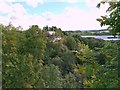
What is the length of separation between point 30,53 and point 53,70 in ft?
5.33

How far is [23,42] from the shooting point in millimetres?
16578

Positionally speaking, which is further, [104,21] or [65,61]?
[65,61]

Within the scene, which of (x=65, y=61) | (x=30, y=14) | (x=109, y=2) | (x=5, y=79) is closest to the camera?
(x=109, y=2)

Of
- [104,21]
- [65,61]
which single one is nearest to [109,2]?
[104,21]

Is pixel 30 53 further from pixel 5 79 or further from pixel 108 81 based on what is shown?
pixel 108 81

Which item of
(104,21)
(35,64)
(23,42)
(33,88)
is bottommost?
(33,88)

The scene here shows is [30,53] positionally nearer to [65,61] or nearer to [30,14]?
[65,61]

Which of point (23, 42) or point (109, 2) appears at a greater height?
point (109, 2)

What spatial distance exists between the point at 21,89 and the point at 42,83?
120cm

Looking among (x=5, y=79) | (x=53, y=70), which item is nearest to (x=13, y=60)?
(x=5, y=79)

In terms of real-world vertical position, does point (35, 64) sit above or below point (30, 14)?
below

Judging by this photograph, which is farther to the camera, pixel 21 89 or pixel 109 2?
pixel 21 89

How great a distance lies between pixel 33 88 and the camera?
16.1m

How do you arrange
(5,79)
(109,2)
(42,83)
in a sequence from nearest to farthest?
1. (109,2)
2. (5,79)
3. (42,83)
